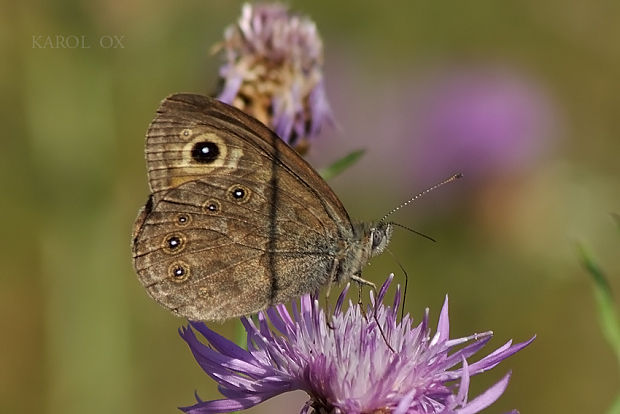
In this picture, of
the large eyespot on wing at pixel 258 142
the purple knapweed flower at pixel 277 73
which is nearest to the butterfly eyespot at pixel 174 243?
the large eyespot on wing at pixel 258 142

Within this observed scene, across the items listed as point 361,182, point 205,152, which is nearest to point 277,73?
point 205,152

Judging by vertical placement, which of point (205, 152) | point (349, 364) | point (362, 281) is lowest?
point (349, 364)

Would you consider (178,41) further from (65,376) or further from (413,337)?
(413,337)

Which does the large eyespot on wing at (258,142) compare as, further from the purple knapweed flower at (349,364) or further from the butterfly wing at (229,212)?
the purple knapweed flower at (349,364)

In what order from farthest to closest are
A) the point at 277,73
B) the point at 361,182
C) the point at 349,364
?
the point at 361,182, the point at 277,73, the point at 349,364

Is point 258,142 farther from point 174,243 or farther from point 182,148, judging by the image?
point 174,243

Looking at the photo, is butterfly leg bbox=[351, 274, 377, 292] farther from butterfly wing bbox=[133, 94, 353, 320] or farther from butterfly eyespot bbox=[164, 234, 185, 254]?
butterfly eyespot bbox=[164, 234, 185, 254]
